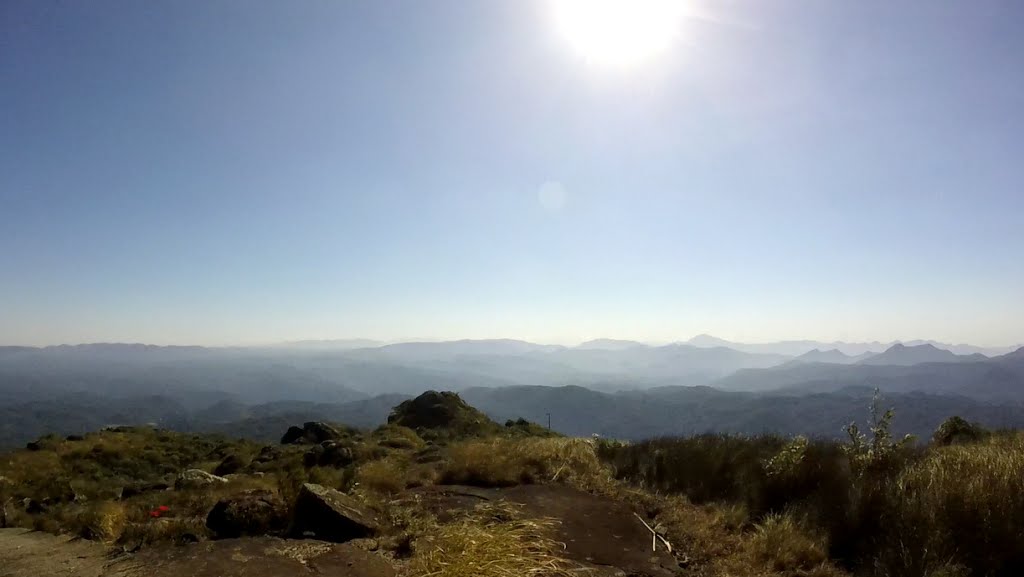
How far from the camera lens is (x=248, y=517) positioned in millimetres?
6828

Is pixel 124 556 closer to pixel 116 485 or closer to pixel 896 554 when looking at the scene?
pixel 896 554

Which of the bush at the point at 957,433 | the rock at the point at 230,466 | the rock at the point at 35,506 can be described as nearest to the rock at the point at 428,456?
the rock at the point at 230,466

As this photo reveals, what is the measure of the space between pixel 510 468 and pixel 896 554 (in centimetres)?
645

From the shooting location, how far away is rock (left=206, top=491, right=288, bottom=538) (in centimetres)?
666

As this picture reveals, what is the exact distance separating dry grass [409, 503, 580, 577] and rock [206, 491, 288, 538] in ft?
8.33

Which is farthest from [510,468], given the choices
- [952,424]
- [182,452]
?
[182,452]

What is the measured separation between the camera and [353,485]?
923 centimetres

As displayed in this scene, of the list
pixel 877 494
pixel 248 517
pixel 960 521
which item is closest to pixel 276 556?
pixel 248 517

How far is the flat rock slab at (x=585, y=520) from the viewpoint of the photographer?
19.8ft

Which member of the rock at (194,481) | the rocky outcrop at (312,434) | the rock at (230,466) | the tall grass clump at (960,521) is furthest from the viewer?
the rocky outcrop at (312,434)

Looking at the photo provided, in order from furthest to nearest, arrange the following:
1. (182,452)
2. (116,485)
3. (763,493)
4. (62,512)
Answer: (182,452)
(116,485)
(62,512)
(763,493)

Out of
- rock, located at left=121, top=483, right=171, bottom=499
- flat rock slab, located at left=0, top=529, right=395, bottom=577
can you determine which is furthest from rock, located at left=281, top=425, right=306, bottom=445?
flat rock slab, located at left=0, top=529, right=395, bottom=577

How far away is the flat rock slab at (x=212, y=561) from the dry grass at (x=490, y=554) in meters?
0.69

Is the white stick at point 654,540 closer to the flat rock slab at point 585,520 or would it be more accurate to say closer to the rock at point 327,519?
the flat rock slab at point 585,520
